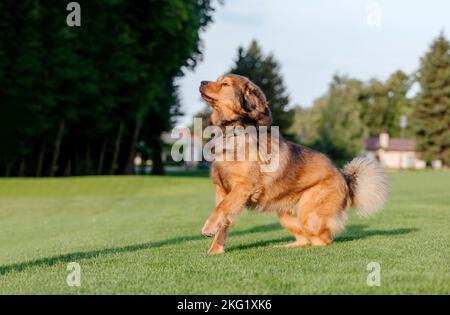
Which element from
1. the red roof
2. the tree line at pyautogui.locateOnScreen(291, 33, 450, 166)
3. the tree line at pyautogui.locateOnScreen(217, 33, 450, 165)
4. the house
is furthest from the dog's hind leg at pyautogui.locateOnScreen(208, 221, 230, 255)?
the red roof

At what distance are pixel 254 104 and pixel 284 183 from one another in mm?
1162

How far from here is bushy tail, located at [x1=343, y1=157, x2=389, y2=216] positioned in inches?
381

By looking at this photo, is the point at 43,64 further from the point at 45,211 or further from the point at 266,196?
the point at 266,196

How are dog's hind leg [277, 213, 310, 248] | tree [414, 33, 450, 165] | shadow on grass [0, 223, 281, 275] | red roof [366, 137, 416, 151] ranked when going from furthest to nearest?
red roof [366, 137, 416, 151] → tree [414, 33, 450, 165] → dog's hind leg [277, 213, 310, 248] → shadow on grass [0, 223, 281, 275]

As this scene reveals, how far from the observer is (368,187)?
975 cm

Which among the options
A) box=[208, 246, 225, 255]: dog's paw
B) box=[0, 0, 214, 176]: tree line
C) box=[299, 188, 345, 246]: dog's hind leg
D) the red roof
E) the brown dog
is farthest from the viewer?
the red roof

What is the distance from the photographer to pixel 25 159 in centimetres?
4628

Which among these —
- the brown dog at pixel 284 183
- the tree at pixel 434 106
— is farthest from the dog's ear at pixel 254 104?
the tree at pixel 434 106

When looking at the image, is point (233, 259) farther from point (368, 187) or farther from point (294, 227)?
point (368, 187)

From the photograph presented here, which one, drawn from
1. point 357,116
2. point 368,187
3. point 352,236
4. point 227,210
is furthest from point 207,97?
point 357,116

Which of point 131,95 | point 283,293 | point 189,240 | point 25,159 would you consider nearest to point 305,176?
point 189,240

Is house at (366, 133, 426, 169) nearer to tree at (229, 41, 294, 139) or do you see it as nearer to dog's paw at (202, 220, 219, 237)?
tree at (229, 41, 294, 139)

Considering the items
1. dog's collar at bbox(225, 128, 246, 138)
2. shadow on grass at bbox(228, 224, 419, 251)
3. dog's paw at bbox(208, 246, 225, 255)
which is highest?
dog's collar at bbox(225, 128, 246, 138)
